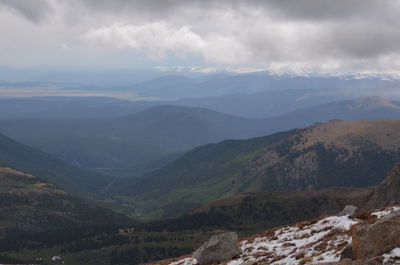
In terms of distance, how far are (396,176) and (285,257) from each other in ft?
552

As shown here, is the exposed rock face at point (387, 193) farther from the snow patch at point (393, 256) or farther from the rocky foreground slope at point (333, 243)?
the snow patch at point (393, 256)

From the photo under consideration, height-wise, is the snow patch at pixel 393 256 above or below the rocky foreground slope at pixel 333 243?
above

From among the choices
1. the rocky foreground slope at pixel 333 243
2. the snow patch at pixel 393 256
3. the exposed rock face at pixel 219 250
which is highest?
the snow patch at pixel 393 256

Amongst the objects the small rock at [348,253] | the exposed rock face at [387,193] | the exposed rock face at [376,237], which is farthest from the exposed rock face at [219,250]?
the exposed rock face at [387,193]

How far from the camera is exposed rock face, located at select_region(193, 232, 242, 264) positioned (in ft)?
150

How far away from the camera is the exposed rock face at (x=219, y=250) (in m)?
45.6

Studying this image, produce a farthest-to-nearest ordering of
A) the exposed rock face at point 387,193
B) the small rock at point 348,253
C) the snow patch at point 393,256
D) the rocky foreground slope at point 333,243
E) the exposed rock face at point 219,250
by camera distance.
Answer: the exposed rock face at point 387,193
the exposed rock face at point 219,250
the small rock at point 348,253
the rocky foreground slope at point 333,243
the snow patch at point 393,256

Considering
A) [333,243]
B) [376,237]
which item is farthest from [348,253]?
[333,243]

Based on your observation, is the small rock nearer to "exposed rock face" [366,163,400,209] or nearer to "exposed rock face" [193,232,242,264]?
"exposed rock face" [193,232,242,264]

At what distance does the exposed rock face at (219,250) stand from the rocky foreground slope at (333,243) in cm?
140

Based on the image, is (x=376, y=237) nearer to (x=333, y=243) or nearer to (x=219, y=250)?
(x=333, y=243)

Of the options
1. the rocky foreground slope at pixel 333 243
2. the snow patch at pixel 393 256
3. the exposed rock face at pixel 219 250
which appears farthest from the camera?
the exposed rock face at pixel 219 250

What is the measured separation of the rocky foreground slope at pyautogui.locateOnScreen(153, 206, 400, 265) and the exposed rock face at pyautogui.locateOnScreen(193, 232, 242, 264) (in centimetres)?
140

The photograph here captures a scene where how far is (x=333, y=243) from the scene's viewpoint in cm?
3406
